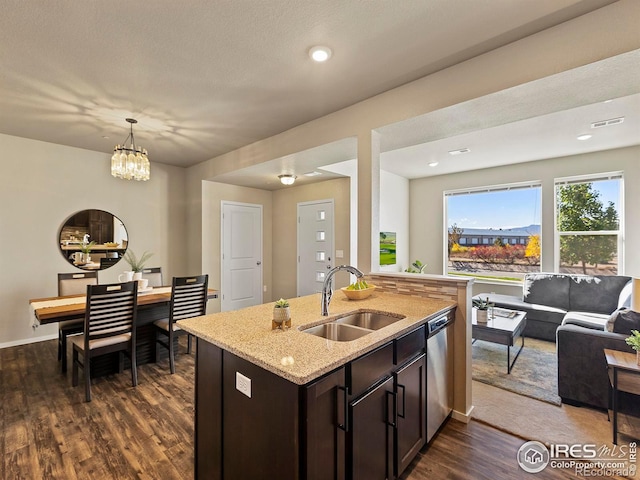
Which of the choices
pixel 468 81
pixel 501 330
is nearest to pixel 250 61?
pixel 468 81

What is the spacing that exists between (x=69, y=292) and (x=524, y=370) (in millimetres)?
5169

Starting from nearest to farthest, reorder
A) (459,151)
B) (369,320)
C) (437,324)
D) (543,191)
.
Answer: (437,324) → (369,320) → (459,151) → (543,191)

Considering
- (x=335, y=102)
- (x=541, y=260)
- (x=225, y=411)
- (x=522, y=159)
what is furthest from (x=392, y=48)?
(x=541, y=260)

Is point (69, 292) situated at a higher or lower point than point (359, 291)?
lower

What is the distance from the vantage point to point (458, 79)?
2.30 meters

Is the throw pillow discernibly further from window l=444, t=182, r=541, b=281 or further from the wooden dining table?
the wooden dining table

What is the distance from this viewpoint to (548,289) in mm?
4504

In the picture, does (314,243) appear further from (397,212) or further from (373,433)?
(373,433)

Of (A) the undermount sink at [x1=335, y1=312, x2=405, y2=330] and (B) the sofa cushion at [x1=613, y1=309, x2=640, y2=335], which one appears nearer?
(A) the undermount sink at [x1=335, y1=312, x2=405, y2=330]

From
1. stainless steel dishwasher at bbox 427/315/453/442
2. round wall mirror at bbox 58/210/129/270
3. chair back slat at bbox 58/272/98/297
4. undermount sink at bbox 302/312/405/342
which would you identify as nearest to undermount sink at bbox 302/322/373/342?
undermount sink at bbox 302/312/405/342

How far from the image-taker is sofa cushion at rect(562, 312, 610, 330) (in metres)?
3.45

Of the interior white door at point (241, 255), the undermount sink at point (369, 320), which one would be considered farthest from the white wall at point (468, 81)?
the interior white door at point (241, 255)

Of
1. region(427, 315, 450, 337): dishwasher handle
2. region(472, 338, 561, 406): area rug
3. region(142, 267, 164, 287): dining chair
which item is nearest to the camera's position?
region(427, 315, 450, 337): dishwasher handle

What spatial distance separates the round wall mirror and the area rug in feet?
17.0
